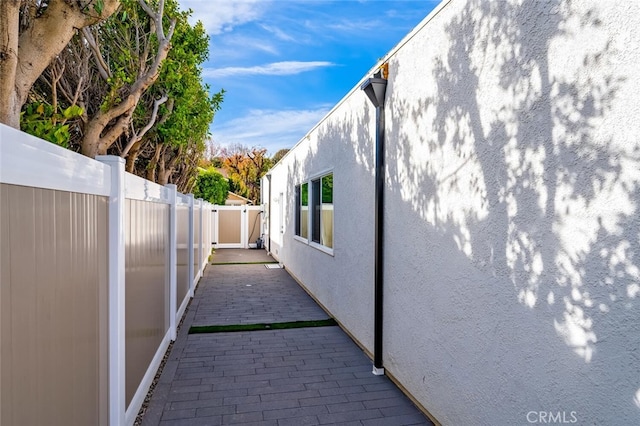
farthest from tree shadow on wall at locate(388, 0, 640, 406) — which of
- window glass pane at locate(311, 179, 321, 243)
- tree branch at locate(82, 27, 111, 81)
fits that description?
window glass pane at locate(311, 179, 321, 243)

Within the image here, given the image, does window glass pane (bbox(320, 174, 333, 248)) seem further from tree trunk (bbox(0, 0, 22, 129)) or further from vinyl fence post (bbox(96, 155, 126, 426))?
tree trunk (bbox(0, 0, 22, 129))

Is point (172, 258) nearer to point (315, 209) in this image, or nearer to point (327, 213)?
point (327, 213)

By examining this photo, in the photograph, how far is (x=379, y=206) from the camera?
14.5 ft

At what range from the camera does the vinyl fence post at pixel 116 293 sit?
275 cm

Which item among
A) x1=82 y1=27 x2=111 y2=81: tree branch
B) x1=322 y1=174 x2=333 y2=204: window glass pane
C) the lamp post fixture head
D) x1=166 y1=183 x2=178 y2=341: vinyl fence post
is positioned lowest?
x1=166 y1=183 x2=178 y2=341: vinyl fence post

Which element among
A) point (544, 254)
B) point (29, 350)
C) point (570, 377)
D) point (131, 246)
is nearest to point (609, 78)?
point (544, 254)

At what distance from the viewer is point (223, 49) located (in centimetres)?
898

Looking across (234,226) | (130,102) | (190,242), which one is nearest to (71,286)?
(130,102)

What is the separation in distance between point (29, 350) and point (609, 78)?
9.15 feet

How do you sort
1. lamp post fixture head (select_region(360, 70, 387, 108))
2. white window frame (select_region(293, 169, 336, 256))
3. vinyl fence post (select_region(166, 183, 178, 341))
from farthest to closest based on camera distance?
white window frame (select_region(293, 169, 336, 256)) → vinyl fence post (select_region(166, 183, 178, 341)) → lamp post fixture head (select_region(360, 70, 387, 108))

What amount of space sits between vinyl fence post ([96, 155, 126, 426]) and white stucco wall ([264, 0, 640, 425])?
2.51 m

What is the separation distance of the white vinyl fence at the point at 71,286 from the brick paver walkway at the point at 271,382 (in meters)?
0.51

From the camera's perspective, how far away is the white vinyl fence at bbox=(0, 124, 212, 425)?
1.44 metres

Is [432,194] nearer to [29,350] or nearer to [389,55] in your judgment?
[389,55]
